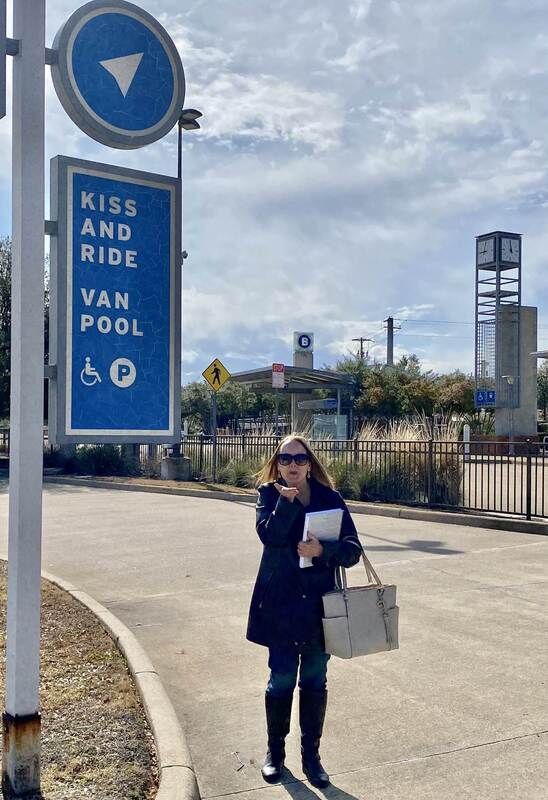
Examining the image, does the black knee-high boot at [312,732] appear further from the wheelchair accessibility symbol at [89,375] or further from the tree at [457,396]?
the tree at [457,396]

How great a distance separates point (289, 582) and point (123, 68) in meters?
2.61

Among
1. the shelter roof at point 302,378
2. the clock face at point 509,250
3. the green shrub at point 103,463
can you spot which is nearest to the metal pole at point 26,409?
the green shrub at point 103,463

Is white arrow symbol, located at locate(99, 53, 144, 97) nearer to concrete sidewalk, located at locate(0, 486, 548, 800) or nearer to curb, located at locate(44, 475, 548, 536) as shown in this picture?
concrete sidewalk, located at locate(0, 486, 548, 800)

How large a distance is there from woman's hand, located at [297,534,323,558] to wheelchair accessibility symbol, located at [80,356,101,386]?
1.27m

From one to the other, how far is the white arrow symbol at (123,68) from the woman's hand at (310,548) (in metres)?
2.34

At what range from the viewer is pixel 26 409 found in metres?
3.62

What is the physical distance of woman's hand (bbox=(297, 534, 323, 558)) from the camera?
387cm

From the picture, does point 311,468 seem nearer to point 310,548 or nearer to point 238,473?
point 310,548

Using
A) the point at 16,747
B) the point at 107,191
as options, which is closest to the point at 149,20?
the point at 107,191

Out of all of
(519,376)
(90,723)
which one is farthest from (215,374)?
(519,376)

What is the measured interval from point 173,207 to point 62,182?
595 millimetres

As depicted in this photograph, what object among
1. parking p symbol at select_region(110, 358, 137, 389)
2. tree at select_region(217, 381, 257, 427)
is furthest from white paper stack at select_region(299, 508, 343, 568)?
tree at select_region(217, 381, 257, 427)

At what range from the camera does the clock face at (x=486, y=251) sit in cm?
3772

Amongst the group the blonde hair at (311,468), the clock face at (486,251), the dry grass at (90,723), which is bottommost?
the dry grass at (90,723)
